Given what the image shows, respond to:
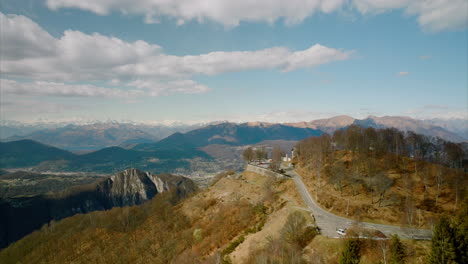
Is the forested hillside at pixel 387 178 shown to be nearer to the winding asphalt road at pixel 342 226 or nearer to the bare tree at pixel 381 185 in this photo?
the bare tree at pixel 381 185

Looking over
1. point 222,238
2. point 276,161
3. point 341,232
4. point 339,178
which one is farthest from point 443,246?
point 276,161

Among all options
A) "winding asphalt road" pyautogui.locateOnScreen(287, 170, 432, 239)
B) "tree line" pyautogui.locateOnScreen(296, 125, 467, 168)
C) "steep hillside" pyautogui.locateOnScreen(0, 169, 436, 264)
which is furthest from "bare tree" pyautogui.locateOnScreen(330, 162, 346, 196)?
"tree line" pyautogui.locateOnScreen(296, 125, 467, 168)

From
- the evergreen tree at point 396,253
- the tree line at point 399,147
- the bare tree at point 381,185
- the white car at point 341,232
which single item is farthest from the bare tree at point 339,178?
the evergreen tree at point 396,253

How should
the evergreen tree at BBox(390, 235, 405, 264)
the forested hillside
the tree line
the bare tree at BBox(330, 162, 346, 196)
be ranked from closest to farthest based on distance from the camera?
1. the evergreen tree at BBox(390, 235, 405, 264)
2. the forested hillside
3. the bare tree at BBox(330, 162, 346, 196)
4. the tree line

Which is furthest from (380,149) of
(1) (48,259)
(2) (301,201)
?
(1) (48,259)

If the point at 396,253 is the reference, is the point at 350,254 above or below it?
below

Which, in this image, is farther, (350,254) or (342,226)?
(342,226)

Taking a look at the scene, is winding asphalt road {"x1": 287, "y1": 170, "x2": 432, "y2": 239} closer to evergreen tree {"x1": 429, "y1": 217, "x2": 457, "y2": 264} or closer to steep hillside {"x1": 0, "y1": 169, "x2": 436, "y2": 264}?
steep hillside {"x1": 0, "y1": 169, "x2": 436, "y2": 264}

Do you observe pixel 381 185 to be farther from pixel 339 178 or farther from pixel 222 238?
pixel 222 238

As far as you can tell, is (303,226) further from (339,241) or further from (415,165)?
(415,165)

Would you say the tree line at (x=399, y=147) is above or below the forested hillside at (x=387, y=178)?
above
